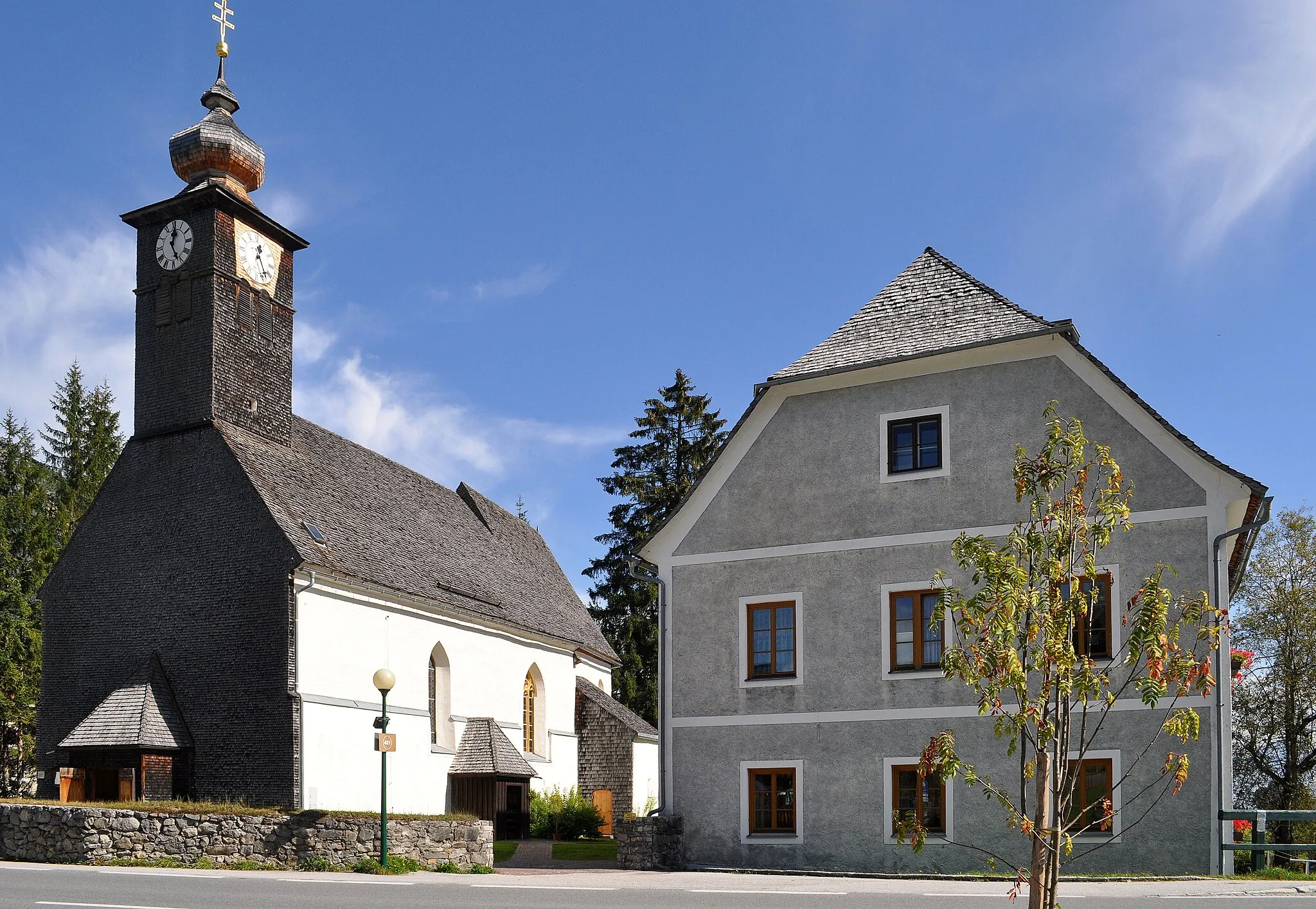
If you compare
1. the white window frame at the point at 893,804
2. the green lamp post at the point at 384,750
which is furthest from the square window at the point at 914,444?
the green lamp post at the point at 384,750

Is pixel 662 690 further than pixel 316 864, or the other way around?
pixel 662 690

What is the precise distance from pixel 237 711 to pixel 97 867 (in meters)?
7.57

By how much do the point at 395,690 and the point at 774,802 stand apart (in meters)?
13.7

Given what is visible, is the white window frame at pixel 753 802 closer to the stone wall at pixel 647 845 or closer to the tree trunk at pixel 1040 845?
the stone wall at pixel 647 845

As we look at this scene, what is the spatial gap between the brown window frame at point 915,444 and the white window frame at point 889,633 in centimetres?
184

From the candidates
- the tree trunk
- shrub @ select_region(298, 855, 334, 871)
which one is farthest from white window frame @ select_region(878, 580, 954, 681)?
the tree trunk

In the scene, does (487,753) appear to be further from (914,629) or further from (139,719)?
(914,629)

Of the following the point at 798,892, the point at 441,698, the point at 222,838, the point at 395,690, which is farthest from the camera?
the point at 441,698

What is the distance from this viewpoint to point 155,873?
63.1 ft

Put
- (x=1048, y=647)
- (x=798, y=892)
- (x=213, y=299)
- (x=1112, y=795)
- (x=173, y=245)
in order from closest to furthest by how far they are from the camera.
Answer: (x=1048, y=647)
(x=798, y=892)
(x=1112, y=795)
(x=213, y=299)
(x=173, y=245)

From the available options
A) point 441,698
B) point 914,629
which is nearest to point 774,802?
point 914,629

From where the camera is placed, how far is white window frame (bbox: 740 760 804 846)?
65.9 feet

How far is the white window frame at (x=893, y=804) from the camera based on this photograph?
62.4 feet

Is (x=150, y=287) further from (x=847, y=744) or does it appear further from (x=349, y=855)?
(x=847, y=744)
